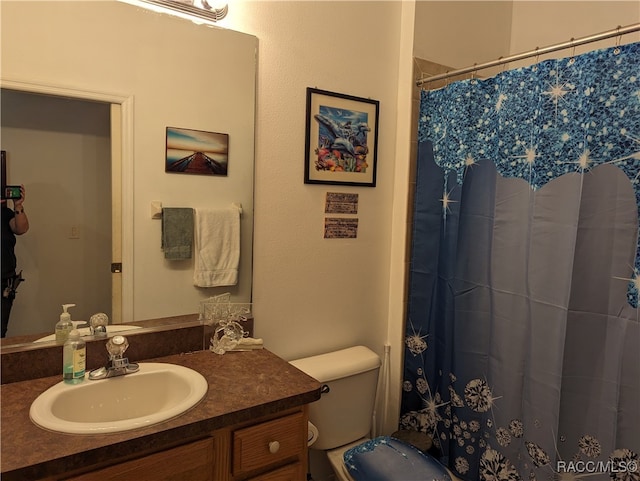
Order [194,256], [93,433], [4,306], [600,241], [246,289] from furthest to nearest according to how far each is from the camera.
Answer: [246,289] < [194,256] < [600,241] < [4,306] < [93,433]

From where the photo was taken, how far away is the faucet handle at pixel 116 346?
1.27m

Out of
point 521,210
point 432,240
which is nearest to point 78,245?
point 432,240

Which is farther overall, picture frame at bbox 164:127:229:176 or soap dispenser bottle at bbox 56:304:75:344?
picture frame at bbox 164:127:229:176

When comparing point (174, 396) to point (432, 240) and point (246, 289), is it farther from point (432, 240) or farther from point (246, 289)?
point (432, 240)

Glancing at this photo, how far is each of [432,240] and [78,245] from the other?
4.54 ft

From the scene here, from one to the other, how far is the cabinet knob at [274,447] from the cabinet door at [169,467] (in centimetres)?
16

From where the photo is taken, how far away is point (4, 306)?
4.06 feet

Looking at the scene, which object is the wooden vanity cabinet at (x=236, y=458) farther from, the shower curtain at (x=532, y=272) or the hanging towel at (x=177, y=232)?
the shower curtain at (x=532, y=272)

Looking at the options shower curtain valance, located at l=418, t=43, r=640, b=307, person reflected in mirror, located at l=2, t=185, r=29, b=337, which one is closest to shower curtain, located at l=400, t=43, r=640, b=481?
shower curtain valance, located at l=418, t=43, r=640, b=307

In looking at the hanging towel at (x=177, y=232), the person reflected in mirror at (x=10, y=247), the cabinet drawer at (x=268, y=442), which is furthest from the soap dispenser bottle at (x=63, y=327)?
the cabinet drawer at (x=268, y=442)

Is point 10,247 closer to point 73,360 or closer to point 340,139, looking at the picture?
point 73,360

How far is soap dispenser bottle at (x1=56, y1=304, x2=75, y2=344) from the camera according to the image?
129cm

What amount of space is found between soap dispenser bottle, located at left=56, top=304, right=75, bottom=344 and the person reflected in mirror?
13cm

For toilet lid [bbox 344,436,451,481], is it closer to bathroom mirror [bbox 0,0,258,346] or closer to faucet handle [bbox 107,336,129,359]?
bathroom mirror [bbox 0,0,258,346]
